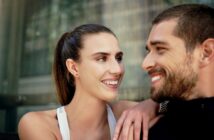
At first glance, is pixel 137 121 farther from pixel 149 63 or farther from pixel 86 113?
pixel 86 113

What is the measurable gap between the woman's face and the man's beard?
51cm

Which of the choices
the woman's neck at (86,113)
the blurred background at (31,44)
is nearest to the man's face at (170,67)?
the woman's neck at (86,113)

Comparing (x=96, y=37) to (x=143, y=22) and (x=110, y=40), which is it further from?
(x=143, y=22)

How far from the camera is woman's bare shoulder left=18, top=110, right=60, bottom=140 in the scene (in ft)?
6.33

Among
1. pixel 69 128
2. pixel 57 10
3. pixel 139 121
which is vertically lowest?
pixel 69 128

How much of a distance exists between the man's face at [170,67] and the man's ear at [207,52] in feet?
0.14

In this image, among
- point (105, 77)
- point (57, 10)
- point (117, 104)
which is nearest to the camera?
point (105, 77)

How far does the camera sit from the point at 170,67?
4.77 ft

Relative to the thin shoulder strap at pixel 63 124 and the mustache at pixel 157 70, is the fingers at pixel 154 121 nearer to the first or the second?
the mustache at pixel 157 70

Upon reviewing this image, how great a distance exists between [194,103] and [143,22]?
180cm

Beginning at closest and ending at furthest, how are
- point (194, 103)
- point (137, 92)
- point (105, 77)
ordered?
point (194, 103) → point (105, 77) → point (137, 92)

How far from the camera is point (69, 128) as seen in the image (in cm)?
204

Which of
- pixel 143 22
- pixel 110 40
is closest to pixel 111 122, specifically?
pixel 110 40

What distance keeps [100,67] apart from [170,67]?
0.57 meters
